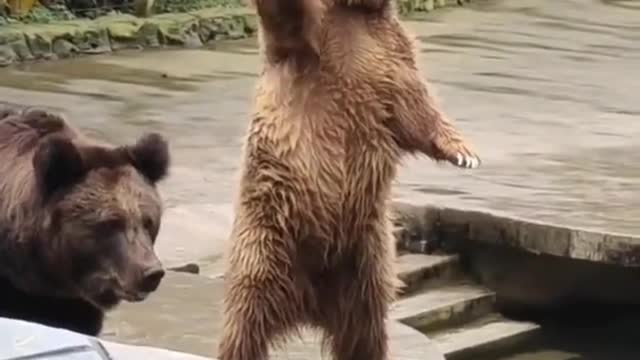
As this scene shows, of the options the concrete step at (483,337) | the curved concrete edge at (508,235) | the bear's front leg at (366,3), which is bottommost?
the concrete step at (483,337)

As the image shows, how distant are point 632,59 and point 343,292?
10.8 metres

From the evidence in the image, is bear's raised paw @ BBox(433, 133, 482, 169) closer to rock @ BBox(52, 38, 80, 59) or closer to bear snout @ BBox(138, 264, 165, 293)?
bear snout @ BBox(138, 264, 165, 293)

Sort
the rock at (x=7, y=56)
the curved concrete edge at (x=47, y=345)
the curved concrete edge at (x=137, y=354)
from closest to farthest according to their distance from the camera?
the curved concrete edge at (x=47, y=345) → the curved concrete edge at (x=137, y=354) → the rock at (x=7, y=56)

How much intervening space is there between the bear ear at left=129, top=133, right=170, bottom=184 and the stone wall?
8.97 metres

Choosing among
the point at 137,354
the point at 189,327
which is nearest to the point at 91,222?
the point at 189,327

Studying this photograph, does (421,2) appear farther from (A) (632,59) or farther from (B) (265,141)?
(B) (265,141)

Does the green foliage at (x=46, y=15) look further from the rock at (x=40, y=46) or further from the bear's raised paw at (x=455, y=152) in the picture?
the bear's raised paw at (x=455, y=152)

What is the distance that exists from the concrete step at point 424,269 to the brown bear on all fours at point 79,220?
9.01 feet

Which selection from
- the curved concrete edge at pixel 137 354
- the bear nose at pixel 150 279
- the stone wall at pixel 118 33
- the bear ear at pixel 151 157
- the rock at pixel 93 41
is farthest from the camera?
the rock at pixel 93 41

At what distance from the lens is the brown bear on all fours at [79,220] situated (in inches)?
183

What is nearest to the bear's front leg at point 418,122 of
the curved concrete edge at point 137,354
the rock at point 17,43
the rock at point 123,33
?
the curved concrete edge at point 137,354

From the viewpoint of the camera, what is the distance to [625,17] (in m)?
18.3

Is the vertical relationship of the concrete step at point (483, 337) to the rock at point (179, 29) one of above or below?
above

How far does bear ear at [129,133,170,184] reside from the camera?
4.84 meters
